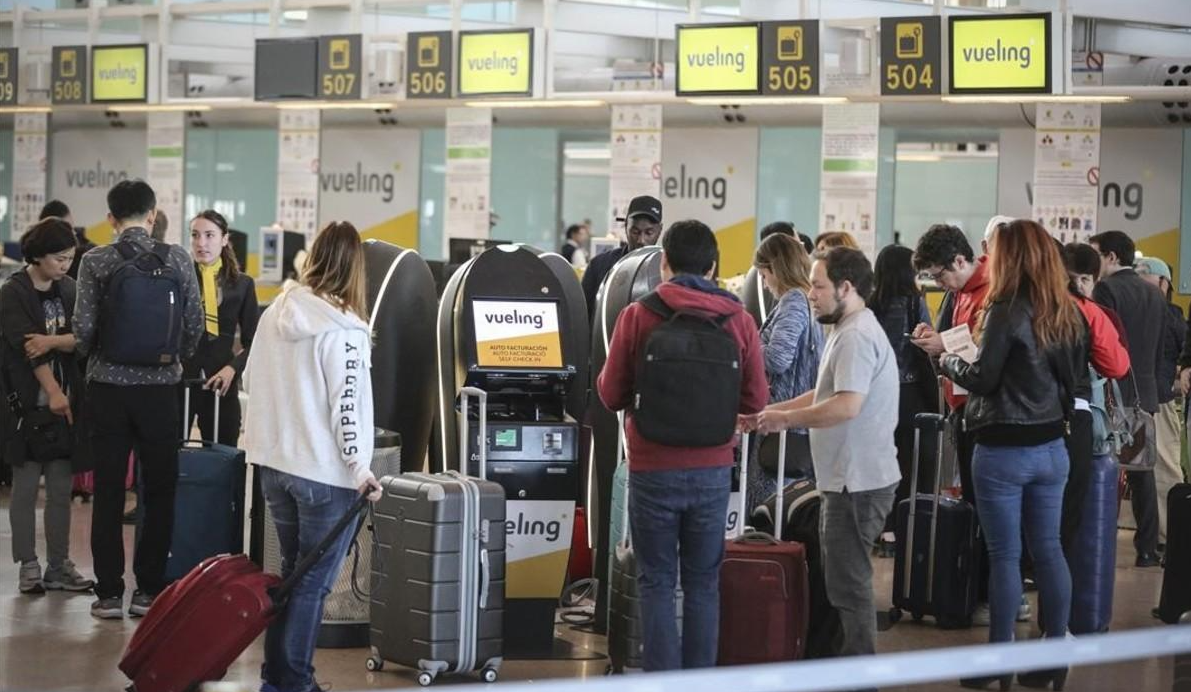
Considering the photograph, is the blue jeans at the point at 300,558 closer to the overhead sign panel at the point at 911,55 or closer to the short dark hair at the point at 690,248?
the short dark hair at the point at 690,248

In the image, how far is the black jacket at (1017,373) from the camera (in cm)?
494

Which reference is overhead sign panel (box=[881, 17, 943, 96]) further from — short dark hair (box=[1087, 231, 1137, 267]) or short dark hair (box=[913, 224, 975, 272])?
short dark hair (box=[913, 224, 975, 272])

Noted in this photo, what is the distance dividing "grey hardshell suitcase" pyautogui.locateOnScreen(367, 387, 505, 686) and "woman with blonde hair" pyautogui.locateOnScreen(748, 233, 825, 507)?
1156 mm

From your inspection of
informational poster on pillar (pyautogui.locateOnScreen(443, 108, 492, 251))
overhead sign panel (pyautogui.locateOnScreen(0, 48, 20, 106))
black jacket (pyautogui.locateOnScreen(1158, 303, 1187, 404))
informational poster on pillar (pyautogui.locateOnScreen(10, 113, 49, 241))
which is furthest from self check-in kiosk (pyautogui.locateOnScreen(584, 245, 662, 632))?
informational poster on pillar (pyautogui.locateOnScreen(10, 113, 49, 241))

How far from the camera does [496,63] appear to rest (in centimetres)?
1248

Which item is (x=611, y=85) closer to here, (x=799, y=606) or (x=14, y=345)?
(x=14, y=345)

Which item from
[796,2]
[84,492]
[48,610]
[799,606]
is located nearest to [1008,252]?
[799,606]

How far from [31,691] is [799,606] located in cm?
228

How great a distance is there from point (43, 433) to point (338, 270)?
7.18 ft

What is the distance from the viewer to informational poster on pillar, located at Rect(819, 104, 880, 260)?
11.8 m

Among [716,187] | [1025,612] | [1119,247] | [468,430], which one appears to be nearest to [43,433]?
[468,430]

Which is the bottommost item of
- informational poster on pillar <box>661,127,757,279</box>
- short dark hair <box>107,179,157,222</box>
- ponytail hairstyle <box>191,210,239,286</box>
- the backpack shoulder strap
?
the backpack shoulder strap

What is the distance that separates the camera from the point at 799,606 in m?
5.04

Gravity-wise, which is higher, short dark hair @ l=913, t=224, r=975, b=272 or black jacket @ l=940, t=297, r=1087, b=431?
short dark hair @ l=913, t=224, r=975, b=272
